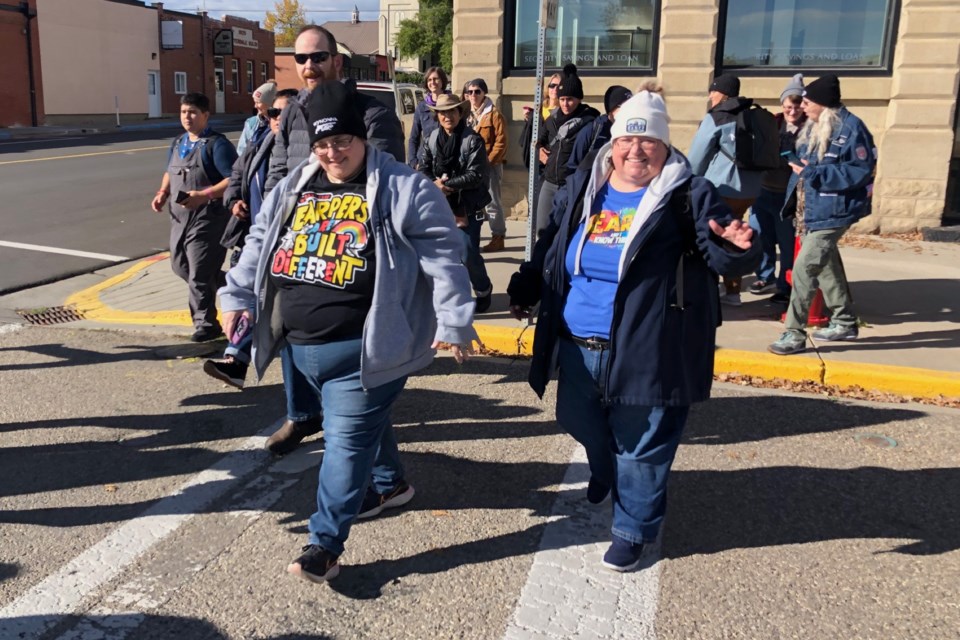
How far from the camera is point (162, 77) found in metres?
43.4

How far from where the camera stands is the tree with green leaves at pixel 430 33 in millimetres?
55250

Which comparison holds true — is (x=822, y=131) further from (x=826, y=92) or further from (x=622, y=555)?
(x=622, y=555)

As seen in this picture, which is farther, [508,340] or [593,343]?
[508,340]

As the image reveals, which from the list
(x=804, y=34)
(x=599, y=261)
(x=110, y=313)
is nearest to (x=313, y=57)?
(x=599, y=261)

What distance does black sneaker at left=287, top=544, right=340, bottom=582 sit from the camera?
315cm

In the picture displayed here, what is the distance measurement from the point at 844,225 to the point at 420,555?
3.77m

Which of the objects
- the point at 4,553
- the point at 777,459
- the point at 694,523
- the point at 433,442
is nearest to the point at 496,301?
the point at 433,442

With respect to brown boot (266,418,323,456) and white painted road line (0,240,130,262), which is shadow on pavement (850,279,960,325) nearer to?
brown boot (266,418,323,456)

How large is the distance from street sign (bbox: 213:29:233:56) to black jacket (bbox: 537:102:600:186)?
4402cm

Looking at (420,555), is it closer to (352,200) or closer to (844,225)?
(352,200)

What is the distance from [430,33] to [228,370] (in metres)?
54.7

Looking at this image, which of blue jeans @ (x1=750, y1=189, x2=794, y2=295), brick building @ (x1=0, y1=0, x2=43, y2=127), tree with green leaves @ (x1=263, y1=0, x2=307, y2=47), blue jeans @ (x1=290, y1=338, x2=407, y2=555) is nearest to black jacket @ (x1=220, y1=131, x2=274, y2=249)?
blue jeans @ (x1=290, y1=338, x2=407, y2=555)

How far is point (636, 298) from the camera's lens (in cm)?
311

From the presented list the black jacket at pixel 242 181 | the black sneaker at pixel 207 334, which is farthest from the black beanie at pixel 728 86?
the black sneaker at pixel 207 334
